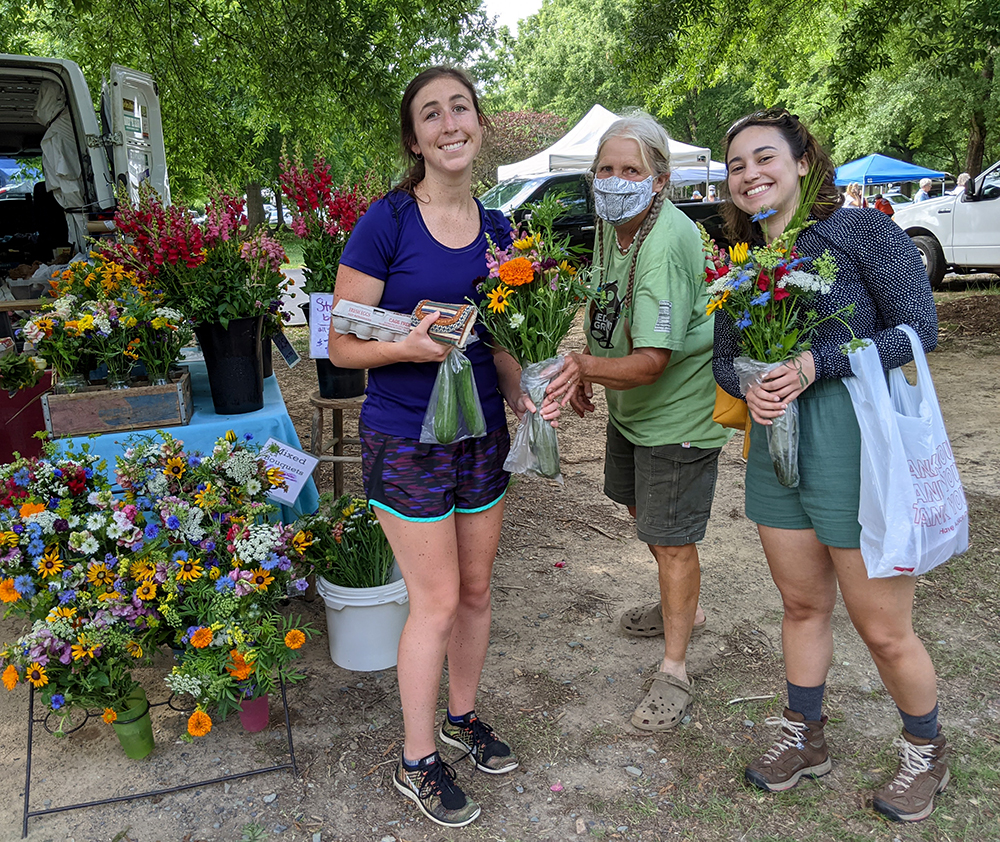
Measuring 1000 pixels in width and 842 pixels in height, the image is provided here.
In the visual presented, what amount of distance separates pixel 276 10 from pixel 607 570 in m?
4.51

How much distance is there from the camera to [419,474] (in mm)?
1962

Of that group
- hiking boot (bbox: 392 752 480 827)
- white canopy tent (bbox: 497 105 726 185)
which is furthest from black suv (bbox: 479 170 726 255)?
hiking boot (bbox: 392 752 480 827)

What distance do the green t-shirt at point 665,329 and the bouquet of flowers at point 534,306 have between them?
0.86 feet

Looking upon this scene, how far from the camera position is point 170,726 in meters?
2.62

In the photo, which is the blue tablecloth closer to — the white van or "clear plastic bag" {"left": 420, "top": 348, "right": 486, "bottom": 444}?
"clear plastic bag" {"left": 420, "top": 348, "right": 486, "bottom": 444}

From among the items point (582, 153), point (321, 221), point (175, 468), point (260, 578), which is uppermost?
point (582, 153)

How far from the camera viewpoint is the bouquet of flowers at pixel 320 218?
3.38 meters

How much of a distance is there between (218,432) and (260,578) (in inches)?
27.8

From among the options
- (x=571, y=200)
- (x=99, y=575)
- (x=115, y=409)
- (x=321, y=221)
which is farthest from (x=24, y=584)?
(x=571, y=200)

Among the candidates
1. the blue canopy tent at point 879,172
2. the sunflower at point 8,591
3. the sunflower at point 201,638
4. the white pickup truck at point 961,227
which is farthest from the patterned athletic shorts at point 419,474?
the blue canopy tent at point 879,172

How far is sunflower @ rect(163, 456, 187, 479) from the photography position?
8.26 feet

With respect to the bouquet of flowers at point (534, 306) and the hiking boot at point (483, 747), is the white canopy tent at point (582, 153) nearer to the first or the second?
the bouquet of flowers at point (534, 306)

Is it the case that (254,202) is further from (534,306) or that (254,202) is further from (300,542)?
(534,306)

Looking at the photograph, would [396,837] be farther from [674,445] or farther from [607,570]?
[607,570]
